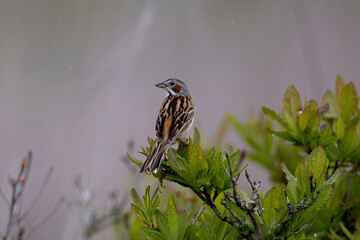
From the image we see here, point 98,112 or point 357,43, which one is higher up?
point 357,43

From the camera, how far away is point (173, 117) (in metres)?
2.06

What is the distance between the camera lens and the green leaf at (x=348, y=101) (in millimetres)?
1807

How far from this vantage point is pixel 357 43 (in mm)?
4945

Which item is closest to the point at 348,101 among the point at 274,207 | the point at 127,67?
the point at 274,207

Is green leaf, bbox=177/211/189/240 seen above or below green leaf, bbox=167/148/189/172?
below

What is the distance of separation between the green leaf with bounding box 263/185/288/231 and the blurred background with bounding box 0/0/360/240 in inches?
97.5

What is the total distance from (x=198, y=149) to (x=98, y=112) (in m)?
2.89

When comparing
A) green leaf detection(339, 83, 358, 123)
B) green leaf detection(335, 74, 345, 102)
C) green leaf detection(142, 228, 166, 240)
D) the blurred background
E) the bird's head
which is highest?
the blurred background

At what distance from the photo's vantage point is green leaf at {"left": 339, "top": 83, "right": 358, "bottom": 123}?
1.81 meters

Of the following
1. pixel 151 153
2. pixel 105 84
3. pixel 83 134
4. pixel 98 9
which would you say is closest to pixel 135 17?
pixel 98 9

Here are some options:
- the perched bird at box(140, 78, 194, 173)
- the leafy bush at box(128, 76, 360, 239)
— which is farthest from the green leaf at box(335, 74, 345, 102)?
the perched bird at box(140, 78, 194, 173)

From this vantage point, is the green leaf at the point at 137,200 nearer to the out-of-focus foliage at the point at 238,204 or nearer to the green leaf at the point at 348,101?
the out-of-focus foliage at the point at 238,204

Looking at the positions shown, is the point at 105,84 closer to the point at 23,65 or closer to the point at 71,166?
the point at 71,166

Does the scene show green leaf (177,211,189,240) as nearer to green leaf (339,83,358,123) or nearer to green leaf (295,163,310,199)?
green leaf (295,163,310,199)
